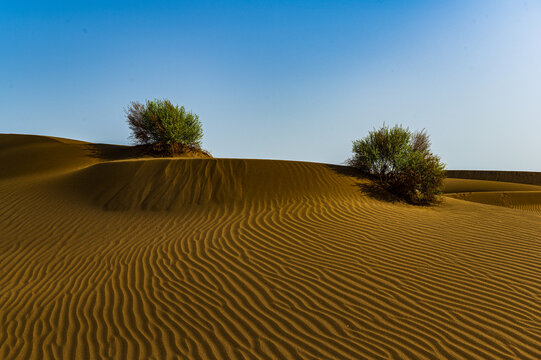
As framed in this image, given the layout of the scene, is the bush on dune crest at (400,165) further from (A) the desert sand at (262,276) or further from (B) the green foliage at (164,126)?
(B) the green foliage at (164,126)

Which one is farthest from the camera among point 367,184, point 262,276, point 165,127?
point 165,127

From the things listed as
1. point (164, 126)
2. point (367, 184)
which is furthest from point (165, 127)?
point (367, 184)

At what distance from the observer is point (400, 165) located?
31.8ft

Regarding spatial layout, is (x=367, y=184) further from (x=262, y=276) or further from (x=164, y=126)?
(x=164, y=126)

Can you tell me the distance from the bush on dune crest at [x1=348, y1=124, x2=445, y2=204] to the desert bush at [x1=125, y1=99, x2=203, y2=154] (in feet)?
35.3

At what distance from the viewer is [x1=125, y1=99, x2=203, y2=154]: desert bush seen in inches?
618

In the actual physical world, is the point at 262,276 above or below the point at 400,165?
below

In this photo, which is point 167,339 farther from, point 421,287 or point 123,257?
point 421,287

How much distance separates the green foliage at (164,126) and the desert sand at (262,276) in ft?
25.4

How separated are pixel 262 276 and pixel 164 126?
14.1 meters

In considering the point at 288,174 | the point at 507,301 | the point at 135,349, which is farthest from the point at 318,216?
the point at 135,349

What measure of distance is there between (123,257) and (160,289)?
1.67 m

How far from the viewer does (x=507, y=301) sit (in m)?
3.39

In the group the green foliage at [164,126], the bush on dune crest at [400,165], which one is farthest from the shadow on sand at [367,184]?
the green foliage at [164,126]
